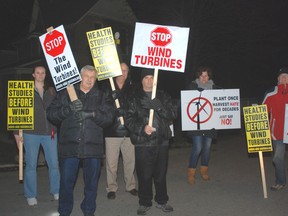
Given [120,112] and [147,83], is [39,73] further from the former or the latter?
[147,83]

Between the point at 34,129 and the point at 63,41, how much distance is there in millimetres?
1538

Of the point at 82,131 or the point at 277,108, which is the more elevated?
the point at 277,108

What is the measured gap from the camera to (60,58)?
210 inches

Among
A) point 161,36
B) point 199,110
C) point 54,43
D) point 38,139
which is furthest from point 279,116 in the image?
point 38,139

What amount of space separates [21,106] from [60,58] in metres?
1.20

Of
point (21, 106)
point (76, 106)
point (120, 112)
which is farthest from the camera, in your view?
point (21, 106)

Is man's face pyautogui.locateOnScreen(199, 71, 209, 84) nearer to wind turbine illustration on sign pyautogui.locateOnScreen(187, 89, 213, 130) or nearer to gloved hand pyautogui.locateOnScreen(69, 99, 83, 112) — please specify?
wind turbine illustration on sign pyautogui.locateOnScreen(187, 89, 213, 130)

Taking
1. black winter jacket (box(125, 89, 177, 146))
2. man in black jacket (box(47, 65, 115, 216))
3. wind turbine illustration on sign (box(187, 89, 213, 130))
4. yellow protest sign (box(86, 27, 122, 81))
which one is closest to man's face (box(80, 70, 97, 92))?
man in black jacket (box(47, 65, 115, 216))

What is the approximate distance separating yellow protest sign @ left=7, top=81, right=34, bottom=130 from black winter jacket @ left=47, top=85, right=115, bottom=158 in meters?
0.95

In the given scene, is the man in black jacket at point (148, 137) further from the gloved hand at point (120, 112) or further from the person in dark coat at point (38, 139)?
the person in dark coat at point (38, 139)

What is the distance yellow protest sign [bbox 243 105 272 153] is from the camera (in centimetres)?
622

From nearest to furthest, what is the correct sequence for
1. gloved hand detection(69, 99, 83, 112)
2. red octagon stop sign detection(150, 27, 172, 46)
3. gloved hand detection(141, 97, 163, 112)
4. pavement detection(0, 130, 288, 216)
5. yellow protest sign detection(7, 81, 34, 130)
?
gloved hand detection(69, 99, 83, 112)
gloved hand detection(141, 97, 163, 112)
red octagon stop sign detection(150, 27, 172, 46)
pavement detection(0, 130, 288, 216)
yellow protest sign detection(7, 81, 34, 130)

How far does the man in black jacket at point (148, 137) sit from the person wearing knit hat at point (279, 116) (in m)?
2.13

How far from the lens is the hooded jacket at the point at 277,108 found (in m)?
6.51
